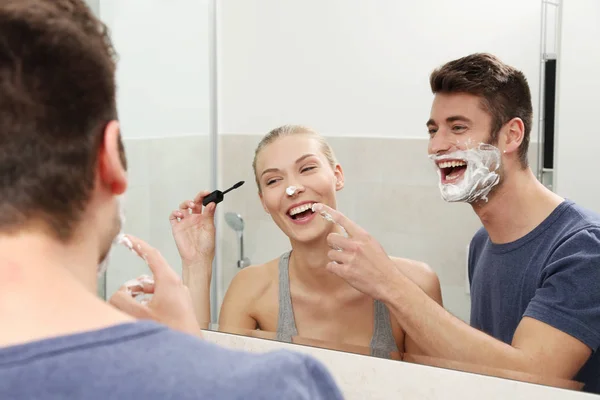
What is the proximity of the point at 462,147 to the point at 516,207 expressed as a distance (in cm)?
13

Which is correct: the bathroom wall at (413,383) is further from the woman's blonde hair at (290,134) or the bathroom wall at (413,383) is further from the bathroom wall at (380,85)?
the woman's blonde hair at (290,134)

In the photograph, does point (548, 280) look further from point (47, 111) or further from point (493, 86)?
point (47, 111)

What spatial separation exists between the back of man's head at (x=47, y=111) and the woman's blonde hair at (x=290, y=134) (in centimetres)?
65

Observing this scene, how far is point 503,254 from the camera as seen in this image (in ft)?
3.55

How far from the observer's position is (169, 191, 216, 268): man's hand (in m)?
1.31

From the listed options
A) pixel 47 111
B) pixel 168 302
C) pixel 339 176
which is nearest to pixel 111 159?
pixel 47 111

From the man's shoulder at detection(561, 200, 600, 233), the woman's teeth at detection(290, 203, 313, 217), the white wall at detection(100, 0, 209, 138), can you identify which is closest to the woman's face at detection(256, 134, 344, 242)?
the woman's teeth at detection(290, 203, 313, 217)

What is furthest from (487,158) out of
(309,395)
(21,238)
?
(21,238)

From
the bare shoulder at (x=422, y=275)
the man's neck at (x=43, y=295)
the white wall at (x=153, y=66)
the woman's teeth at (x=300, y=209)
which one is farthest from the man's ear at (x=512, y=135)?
the man's neck at (x=43, y=295)

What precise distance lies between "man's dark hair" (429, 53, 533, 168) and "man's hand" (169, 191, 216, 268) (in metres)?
0.51

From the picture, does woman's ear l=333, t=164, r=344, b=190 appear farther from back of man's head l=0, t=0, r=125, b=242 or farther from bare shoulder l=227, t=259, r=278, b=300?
back of man's head l=0, t=0, r=125, b=242

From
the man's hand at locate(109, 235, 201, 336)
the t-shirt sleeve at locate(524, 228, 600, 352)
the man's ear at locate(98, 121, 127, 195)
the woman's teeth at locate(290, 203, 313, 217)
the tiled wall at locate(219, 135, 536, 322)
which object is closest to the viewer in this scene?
the man's ear at locate(98, 121, 127, 195)

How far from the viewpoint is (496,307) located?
1.09 metres

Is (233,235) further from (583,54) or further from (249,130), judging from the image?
(583,54)
